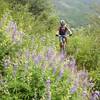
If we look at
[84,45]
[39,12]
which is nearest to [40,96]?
[84,45]

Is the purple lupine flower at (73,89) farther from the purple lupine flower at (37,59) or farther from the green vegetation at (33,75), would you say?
the purple lupine flower at (37,59)

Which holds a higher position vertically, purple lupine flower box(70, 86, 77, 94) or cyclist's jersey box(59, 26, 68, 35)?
purple lupine flower box(70, 86, 77, 94)

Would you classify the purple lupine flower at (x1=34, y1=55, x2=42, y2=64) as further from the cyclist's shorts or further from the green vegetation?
the cyclist's shorts

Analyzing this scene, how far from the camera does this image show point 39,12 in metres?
22.5

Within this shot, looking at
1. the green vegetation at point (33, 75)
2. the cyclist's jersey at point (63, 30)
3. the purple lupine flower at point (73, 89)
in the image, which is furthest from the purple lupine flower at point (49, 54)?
the cyclist's jersey at point (63, 30)

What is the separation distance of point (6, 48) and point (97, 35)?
7.73 m

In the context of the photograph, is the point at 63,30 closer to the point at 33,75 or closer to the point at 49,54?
the point at 49,54

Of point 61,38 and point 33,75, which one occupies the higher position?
point 33,75

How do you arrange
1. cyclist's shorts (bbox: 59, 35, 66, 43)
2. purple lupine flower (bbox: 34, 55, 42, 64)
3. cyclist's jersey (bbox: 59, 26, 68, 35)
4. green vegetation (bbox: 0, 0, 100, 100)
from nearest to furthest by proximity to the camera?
green vegetation (bbox: 0, 0, 100, 100)
purple lupine flower (bbox: 34, 55, 42, 64)
cyclist's jersey (bbox: 59, 26, 68, 35)
cyclist's shorts (bbox: 59, 35, 66, 43)

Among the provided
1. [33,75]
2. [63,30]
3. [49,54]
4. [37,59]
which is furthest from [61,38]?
[33,75]

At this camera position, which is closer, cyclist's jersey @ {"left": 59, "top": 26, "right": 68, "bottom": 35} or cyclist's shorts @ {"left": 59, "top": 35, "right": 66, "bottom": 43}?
cyclist's jersey @ {"left": 59, "top": 26, "right": 68, "bottom": 35}

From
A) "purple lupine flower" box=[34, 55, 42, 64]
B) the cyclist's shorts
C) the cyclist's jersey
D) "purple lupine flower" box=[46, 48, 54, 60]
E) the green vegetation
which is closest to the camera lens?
the green vegetation

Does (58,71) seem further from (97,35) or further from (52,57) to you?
(97,35)

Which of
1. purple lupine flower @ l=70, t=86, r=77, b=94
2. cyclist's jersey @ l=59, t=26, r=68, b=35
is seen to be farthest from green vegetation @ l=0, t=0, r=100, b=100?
cyclist's jersey @ l=59, t=26, r=68, b=35
